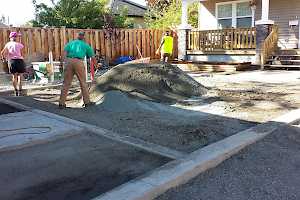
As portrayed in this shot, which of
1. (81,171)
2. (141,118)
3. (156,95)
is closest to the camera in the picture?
(81,171)

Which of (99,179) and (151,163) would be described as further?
(151,163)

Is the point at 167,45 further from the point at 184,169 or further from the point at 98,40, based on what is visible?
the point at 184,169

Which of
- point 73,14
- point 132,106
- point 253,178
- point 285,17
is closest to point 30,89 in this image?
point 132,106

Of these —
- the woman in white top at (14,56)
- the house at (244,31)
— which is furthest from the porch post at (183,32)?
the woman in white top at (14,56)

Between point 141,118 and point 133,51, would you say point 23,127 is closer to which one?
point 141,118

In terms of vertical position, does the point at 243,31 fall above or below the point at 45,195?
above

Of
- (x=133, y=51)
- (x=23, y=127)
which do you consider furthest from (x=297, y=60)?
(x=23, y=127)

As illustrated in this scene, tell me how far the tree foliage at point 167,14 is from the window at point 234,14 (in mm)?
7851

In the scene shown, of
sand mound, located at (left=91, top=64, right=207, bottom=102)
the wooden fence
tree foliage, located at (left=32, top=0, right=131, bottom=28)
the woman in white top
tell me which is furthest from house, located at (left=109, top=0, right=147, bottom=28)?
sand mound, located at (left=91, top=64, right=207, bottom=102)

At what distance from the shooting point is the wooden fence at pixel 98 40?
16172 mm

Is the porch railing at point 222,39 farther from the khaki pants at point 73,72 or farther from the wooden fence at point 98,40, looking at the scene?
the khaki pants at point 73,72

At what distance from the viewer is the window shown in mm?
19945

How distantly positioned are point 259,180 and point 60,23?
67.9 feet

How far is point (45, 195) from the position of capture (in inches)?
158
